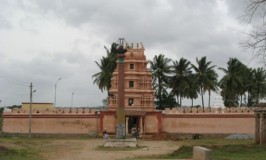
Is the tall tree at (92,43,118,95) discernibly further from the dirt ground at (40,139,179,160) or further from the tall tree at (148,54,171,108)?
the dirt ground at (40,139,179,160)

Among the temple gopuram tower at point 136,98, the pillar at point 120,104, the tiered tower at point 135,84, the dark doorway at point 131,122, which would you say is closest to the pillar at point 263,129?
the pillar at point 120,104

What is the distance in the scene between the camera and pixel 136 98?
54344 millimetres

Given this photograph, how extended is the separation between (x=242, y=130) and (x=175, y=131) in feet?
23.4

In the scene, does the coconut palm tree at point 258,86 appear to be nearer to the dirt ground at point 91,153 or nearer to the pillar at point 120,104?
the pillar at point 120,104

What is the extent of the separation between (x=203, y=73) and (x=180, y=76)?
313 centimetres

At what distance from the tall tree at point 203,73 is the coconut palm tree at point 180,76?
1119 millimetres

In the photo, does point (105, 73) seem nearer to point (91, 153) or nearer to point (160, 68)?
point (160, 68)

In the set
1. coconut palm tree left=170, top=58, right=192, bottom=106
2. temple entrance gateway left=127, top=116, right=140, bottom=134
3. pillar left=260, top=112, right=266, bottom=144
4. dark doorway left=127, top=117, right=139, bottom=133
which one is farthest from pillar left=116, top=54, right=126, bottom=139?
coconut palm tree left=170, top=58, right=192, bottom=106

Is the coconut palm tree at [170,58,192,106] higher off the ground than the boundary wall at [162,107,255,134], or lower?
higher

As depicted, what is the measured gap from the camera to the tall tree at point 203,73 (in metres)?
63.6

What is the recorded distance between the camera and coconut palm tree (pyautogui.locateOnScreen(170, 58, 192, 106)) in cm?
6450

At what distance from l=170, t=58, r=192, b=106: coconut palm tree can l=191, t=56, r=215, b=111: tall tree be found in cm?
112

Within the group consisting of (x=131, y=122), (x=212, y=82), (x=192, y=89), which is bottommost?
(x=131, y=122)

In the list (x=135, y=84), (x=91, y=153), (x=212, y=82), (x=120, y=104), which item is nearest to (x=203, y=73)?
(x=212, y=82)
